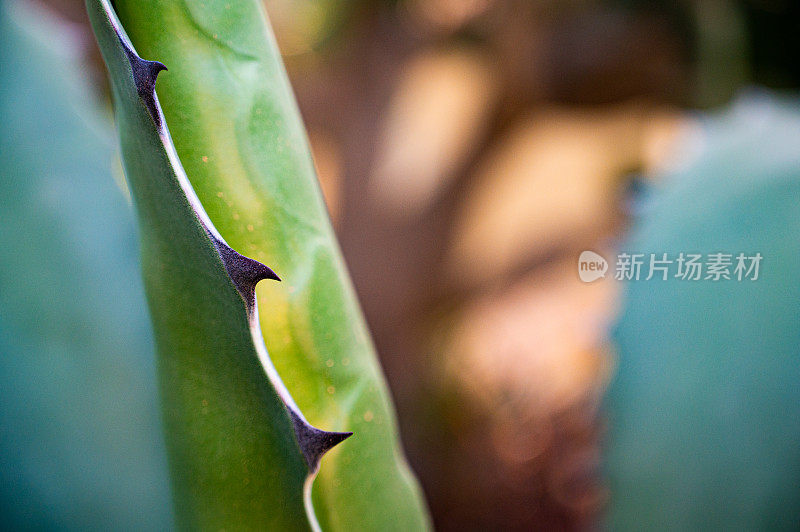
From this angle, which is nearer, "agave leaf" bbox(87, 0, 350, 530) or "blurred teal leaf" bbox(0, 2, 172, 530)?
"agave leaf" bbox(87, 0, 350, 530)

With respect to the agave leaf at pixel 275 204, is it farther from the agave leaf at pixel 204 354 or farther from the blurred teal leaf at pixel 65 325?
the blurred teal leaf at pixel 65 325

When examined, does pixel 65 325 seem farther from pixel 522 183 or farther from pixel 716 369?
pixel 522 183

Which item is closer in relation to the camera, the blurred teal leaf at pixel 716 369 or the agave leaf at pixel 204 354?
the agave leaf at pixel 204 354

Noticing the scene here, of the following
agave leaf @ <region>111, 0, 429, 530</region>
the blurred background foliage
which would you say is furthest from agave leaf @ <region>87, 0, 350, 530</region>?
the blurred background foliage

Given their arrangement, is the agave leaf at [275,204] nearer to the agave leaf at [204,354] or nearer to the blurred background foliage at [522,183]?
the agave leaf at [204,354]

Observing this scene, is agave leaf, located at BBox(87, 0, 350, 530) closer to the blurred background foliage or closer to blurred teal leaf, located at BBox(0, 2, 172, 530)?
blurred teal leaf, located at BBox(0, 2, 172, 530)

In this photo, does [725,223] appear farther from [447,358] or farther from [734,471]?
[447,358]

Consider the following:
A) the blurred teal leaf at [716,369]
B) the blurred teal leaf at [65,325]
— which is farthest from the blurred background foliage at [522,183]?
the blurred teal leaf at [65,325]
